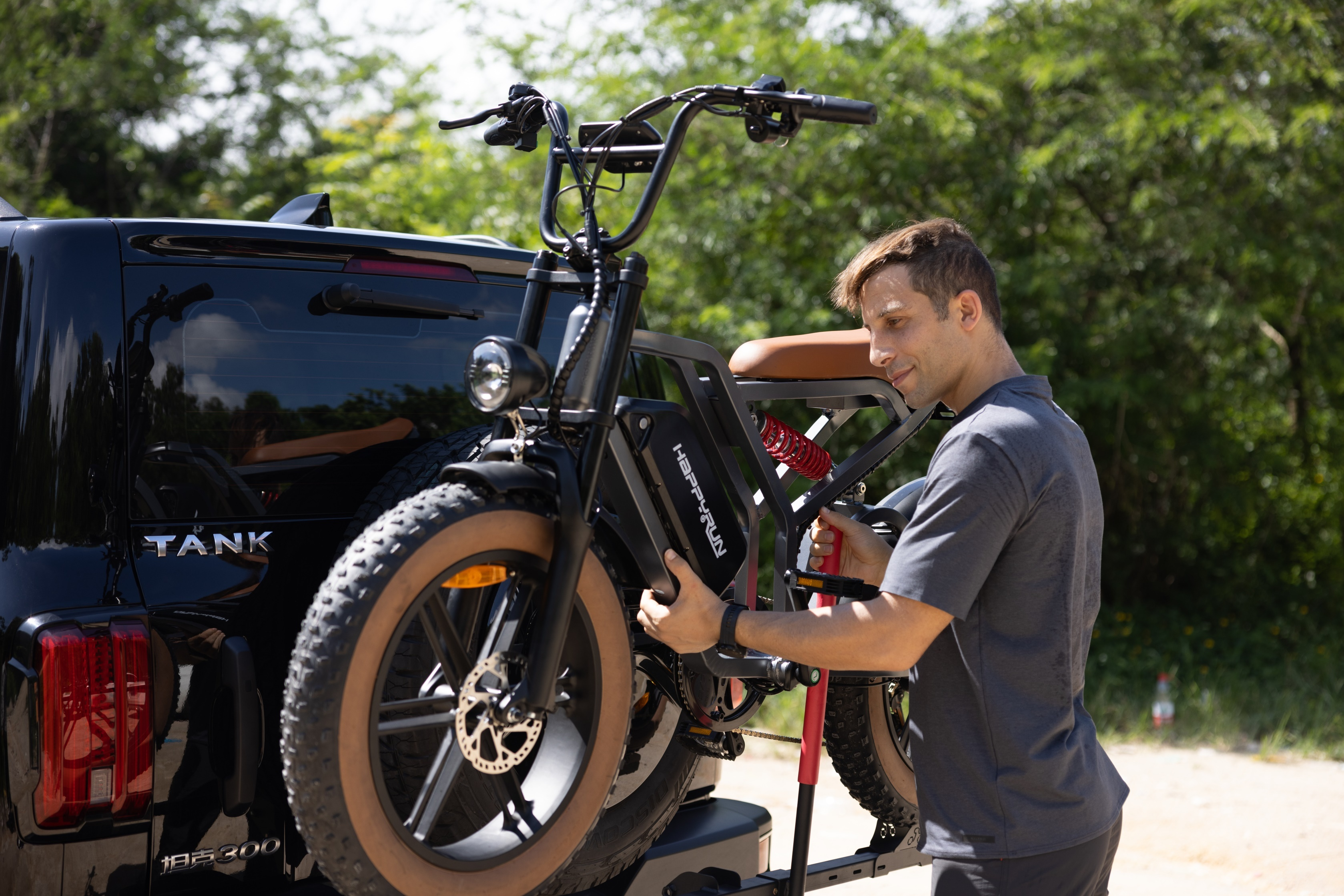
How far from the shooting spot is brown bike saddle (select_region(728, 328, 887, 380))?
2.86m

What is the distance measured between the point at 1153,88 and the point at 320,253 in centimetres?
663

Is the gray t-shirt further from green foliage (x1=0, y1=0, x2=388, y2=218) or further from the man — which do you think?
green foliage (x1=0, y1=0, x2=388, y2=218)

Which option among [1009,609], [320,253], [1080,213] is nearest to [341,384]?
[320,253]

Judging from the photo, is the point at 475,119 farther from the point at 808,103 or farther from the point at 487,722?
the point at 487,722

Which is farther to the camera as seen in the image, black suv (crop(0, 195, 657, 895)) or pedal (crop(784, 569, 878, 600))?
pedal (crop(784, 569, 878, 600))

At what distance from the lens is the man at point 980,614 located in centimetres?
209

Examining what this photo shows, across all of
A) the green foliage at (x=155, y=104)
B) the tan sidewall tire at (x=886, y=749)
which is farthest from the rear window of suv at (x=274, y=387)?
the green foliage at (x=155, y=104)

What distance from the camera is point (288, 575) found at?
2.32 m

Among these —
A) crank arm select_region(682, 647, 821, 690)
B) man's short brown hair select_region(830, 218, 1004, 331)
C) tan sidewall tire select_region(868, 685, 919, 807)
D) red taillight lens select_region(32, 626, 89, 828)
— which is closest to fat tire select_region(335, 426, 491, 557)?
red taillight lens select_region(32, 626, 89, 828)

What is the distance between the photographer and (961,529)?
2.06 m

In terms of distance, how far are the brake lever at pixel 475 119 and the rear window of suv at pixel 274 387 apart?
329 mm

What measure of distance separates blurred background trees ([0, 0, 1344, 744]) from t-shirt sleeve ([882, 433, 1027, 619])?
543cm

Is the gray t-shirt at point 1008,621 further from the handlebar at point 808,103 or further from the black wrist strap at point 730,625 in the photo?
the handlebar at point 808,103

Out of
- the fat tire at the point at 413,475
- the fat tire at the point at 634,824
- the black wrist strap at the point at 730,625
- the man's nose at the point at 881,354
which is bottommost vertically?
the fat tire at the point at 634,824
